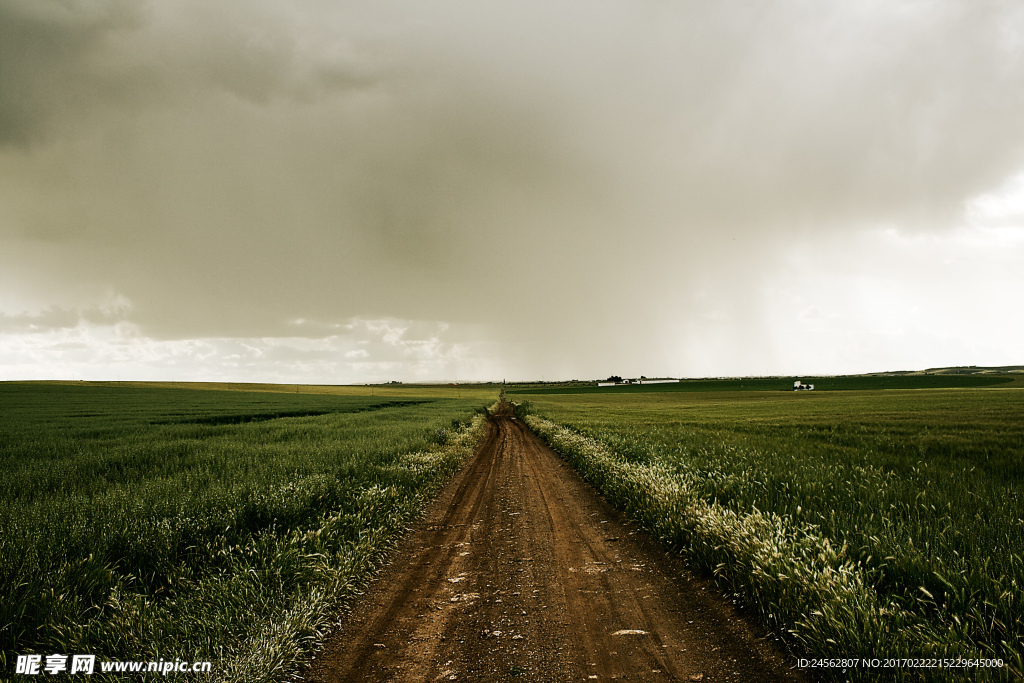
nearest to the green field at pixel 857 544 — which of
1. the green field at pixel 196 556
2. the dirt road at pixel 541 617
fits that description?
the dirt road at pixel 541 617

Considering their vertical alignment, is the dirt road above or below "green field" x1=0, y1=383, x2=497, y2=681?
below

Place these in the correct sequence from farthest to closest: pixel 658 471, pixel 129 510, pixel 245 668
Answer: pixel 658 471 < pixel 129 510 < pixel 245 668

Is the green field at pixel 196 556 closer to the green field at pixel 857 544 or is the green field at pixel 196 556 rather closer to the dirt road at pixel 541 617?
the dirt road at pixel 541 617

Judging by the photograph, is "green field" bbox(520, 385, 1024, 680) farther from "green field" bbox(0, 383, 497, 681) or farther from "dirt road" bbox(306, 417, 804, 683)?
"green field" bbox(0, 383, 497, 681)

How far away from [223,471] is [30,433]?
62.1 feet

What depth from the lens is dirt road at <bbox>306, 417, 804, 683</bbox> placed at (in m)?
4.14

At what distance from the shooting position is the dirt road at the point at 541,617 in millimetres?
4145

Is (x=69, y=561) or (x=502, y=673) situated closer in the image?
(x=502, y=673)

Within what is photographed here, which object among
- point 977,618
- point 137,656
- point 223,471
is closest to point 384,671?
point 137,656

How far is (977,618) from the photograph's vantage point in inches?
155

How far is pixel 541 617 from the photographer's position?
16.9 ft

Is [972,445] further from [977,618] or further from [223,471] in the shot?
[223,471]

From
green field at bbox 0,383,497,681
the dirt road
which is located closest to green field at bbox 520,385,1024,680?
the dirt road

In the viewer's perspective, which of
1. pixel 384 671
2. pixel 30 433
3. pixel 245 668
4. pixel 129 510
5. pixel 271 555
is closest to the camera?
pixel 245 668
